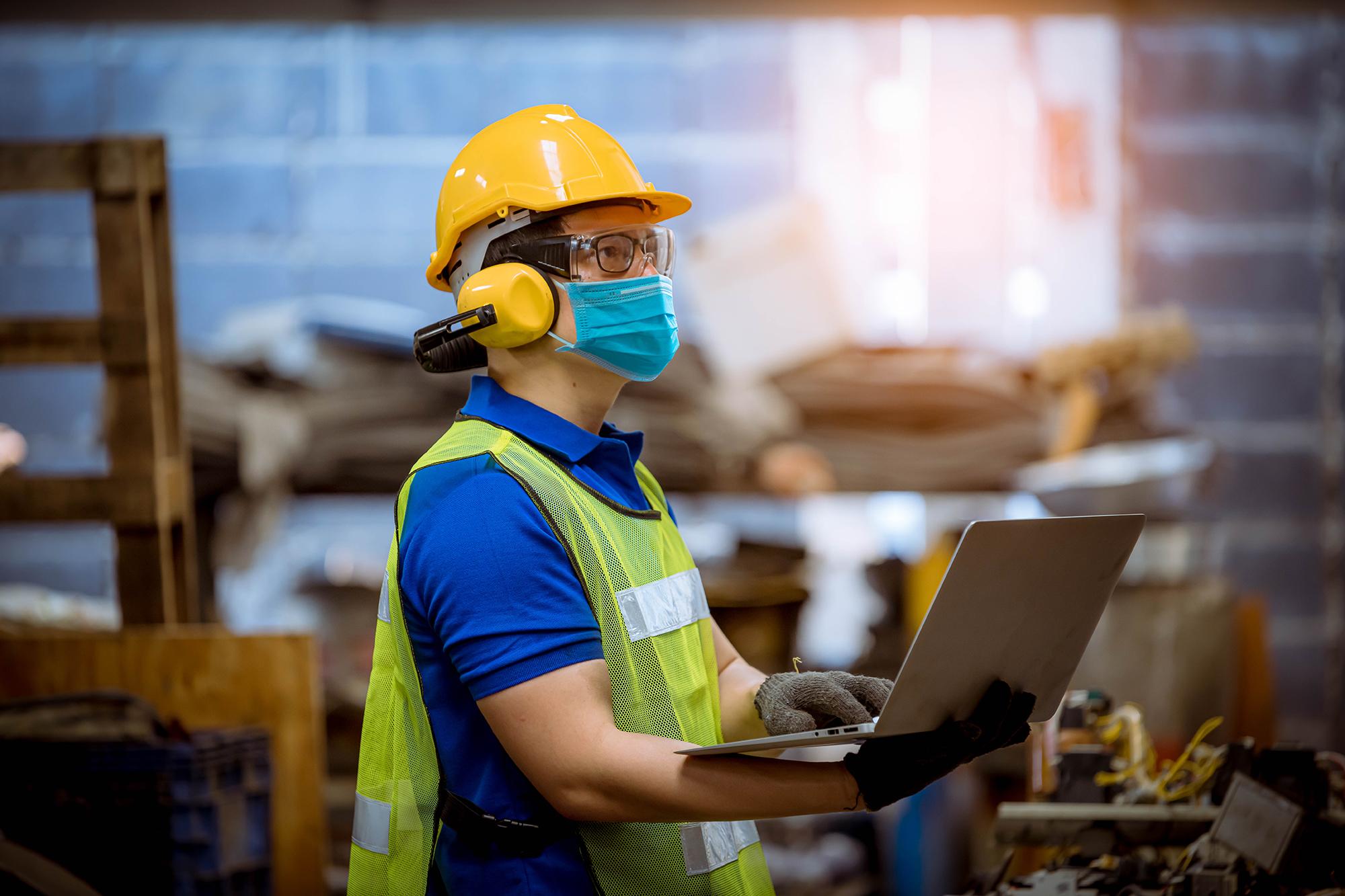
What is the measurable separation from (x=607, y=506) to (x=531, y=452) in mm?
134

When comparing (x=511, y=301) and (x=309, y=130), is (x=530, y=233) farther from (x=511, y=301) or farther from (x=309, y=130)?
(x=309, y=130)

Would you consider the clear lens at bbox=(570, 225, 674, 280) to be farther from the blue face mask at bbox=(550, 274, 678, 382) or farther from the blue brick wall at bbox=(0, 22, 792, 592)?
the blue brick wall at bbox=(0, 22, 792, 592)

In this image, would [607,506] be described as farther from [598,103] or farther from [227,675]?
[598,103]

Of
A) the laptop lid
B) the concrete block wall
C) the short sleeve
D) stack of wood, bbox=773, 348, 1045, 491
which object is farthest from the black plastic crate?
the concrete block wall

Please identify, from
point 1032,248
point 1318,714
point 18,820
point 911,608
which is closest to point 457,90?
point 1032,248

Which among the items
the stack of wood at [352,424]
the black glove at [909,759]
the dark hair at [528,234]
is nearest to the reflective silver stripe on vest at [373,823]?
the black glove at [909,759]

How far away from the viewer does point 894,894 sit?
4.32 meters

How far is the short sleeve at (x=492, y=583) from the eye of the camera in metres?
1.41

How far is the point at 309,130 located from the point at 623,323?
4379 millimetres

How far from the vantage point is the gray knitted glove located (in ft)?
4.83

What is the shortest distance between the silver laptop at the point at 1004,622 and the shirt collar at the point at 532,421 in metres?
0.49

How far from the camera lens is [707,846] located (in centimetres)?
163

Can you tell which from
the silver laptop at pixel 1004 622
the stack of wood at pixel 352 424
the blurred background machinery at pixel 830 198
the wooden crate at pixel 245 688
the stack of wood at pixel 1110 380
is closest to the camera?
the silver laptop at pixel 1004 622

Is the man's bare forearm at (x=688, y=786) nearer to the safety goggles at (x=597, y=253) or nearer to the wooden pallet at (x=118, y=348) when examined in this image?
the safety goggles at (x=597, y=253)
